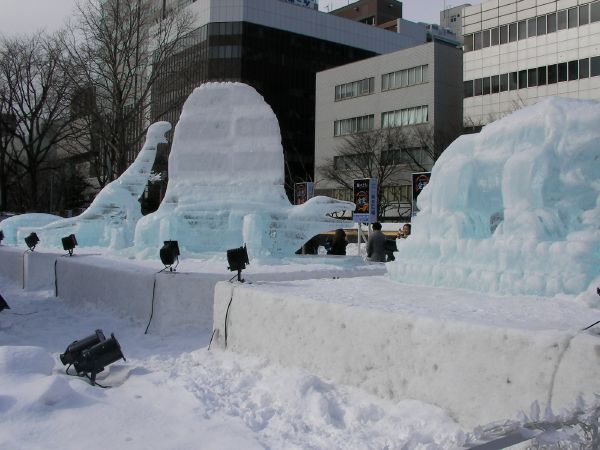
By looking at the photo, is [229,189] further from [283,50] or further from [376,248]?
[283,50]

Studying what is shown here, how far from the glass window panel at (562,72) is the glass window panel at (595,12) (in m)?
2.50

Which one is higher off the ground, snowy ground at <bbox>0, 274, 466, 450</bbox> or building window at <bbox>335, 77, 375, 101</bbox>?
building window at <bbox>335, 77, 375, 101</bbox>

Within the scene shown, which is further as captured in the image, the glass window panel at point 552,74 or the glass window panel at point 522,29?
the glass window panel at point 522,29

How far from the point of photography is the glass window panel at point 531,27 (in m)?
33.4

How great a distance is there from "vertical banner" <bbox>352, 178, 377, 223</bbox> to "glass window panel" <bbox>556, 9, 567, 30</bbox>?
22.1 metres

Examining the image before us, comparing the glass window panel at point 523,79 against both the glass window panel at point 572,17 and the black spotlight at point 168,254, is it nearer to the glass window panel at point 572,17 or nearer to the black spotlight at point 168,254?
the glass window panel at point 572,17

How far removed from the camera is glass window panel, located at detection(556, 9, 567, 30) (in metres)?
31.9

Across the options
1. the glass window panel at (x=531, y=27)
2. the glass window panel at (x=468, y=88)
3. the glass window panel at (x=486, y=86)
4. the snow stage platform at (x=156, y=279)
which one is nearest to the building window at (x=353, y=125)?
the glass window panel at (x=468, y=88)

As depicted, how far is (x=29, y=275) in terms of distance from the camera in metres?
12.7

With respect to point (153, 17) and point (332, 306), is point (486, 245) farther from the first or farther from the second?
point (153, 17)

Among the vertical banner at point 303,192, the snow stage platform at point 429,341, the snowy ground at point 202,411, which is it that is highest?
the vertical banner at point 303,192

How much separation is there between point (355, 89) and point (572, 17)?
15.4 meters

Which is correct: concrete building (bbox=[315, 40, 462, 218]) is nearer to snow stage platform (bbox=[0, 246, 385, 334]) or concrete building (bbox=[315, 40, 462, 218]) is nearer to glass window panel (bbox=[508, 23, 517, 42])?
glass window panel (bbox=[508, 23, 517, 42])

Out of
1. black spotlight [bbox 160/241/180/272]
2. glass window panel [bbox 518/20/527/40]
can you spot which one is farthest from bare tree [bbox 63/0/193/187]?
glass window panel [bbox 518/20/527/40]
